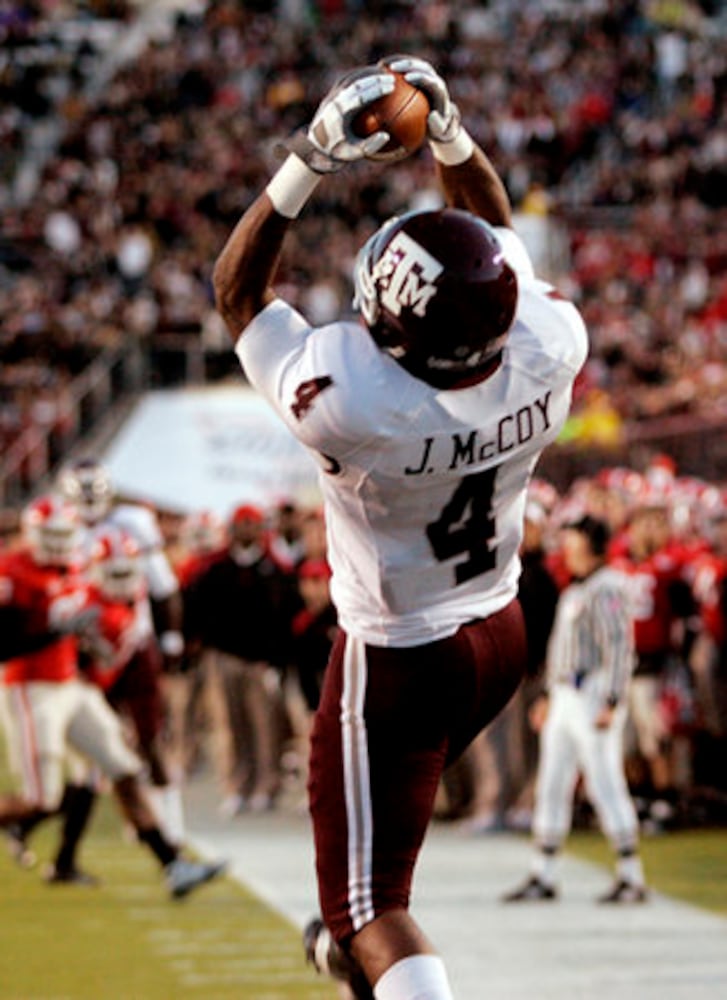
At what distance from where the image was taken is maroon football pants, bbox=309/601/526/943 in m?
4.20

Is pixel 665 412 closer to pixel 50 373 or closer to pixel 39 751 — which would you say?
pixel 50 373

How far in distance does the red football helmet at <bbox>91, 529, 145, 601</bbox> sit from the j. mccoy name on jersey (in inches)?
225

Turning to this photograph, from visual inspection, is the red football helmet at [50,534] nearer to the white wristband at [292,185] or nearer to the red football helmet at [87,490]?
the red football helmet at [87,490]

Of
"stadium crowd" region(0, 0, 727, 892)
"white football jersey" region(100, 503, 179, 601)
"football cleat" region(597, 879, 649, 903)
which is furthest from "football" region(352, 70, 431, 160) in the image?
"white football jersey" region(100, 503, 179, 601)

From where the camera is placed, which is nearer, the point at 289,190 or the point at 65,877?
the point at 289,190

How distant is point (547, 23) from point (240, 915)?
75.3ft

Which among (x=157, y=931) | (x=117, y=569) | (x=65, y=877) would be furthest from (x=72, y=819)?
(x=157, y=931)

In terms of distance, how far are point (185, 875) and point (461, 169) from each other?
4960 millimetres

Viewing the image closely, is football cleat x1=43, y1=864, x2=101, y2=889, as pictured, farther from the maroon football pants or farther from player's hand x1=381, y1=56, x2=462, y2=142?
player's hand x1=381, y1=56, x2=462, y2=142

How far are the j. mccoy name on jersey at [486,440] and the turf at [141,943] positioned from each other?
3230 millimetres

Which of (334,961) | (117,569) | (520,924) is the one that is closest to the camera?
(334,961)

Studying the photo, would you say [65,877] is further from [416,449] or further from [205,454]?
[205,454]

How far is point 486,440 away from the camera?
4129mm

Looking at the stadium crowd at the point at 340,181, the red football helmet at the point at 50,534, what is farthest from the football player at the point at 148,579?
the stadium crowd at the point at 340,181
